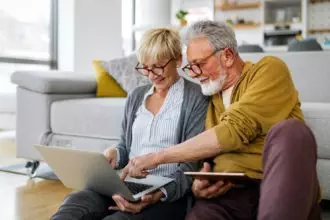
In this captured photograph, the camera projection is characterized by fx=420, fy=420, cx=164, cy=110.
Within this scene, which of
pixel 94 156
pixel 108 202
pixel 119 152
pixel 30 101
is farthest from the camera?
pixel 30 101

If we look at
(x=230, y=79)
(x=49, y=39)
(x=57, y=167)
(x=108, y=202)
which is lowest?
(x=108, y=202)

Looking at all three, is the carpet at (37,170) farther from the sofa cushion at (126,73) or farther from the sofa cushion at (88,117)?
the sofa cushion at (126,73)

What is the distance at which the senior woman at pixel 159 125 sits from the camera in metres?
1.25

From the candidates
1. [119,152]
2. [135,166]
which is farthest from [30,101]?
[135,166]

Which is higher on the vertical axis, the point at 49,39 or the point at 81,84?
the point at 49,39

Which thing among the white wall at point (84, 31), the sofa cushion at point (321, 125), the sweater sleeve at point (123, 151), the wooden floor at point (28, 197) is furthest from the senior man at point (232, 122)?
the white wall at point (84, 31)

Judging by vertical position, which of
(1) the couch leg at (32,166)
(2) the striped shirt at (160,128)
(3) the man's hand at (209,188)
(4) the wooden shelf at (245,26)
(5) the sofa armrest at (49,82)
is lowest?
(1) the couch leg at (32,166)

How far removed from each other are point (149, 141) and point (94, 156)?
11.9 inches

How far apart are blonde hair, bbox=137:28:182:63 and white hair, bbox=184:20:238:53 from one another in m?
0.10

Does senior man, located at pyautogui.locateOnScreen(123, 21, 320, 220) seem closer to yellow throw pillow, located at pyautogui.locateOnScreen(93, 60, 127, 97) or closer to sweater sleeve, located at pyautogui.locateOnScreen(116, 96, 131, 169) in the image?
sweater sleeve, located at pyautogui.locateOnScreen(116, 96, 131, 169)

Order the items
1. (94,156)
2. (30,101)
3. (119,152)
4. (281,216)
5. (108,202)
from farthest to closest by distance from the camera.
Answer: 1. (30,101)
2. (119,152)
3. (108,202)
4. (94,156)
5. (281,216)

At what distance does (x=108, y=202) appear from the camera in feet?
4.35

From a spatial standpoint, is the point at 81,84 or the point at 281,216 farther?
the point at 81,84

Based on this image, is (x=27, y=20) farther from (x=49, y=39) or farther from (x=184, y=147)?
(x=184, y=147)
